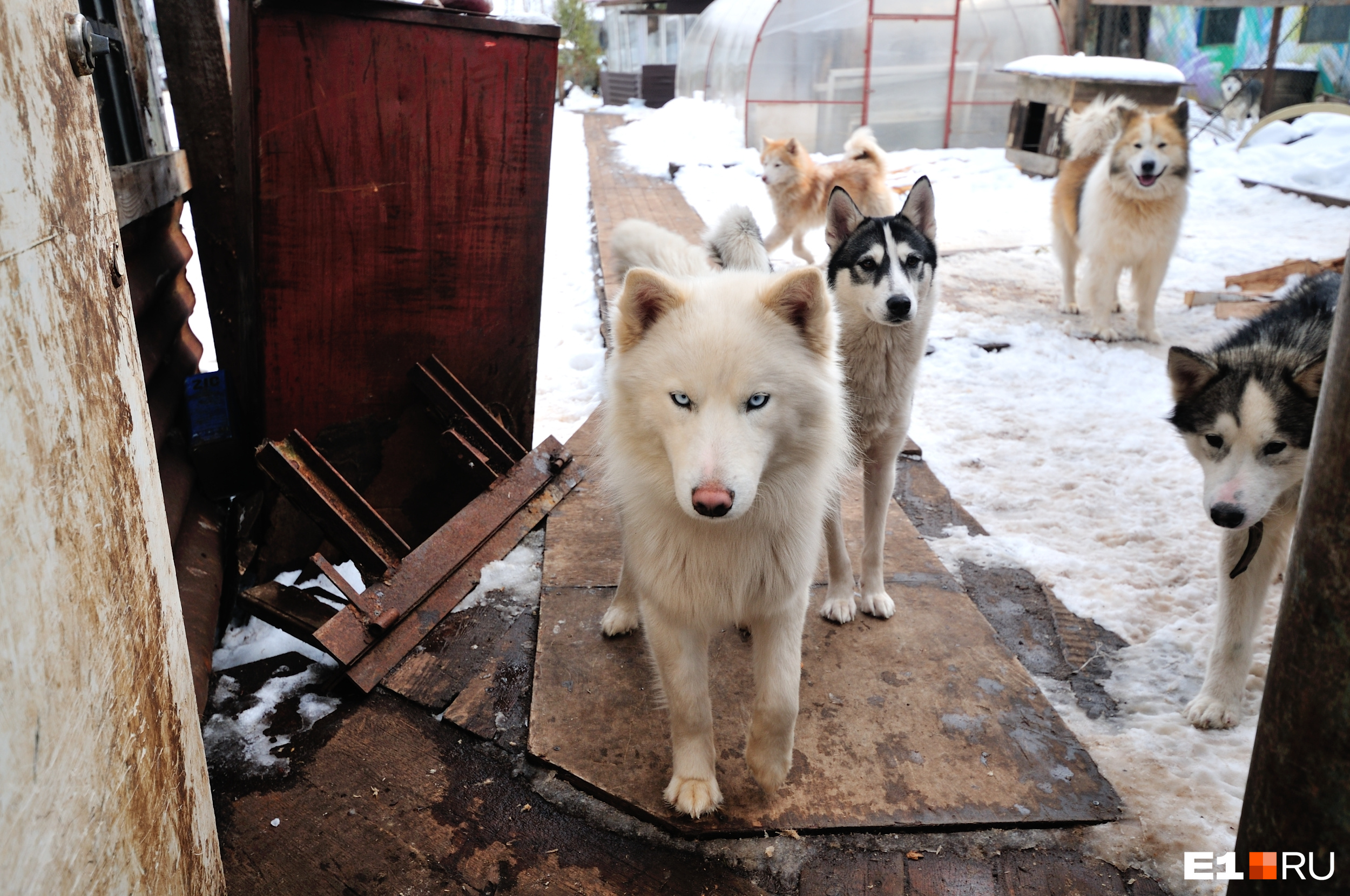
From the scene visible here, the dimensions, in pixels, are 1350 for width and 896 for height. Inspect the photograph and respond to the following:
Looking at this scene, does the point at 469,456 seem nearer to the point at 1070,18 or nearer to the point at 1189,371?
the point at 1189,371

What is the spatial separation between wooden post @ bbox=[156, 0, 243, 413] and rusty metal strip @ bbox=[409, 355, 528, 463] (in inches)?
38.9

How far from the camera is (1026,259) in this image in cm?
852

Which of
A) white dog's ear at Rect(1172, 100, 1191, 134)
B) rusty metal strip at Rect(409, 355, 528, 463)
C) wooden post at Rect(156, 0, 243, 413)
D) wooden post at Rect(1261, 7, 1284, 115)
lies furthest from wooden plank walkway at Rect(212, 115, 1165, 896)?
wooden post at Rect(1261, 7, 1284, 115)

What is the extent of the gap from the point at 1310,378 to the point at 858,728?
1.55 metres

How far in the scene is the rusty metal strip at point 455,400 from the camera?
10.2ft

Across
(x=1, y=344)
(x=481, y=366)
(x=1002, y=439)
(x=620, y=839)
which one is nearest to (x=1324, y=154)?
(x=1002, y=439)

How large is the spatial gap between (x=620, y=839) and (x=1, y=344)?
1657 millimetres

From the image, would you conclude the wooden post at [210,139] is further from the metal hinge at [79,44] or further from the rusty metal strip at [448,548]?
the metal hinge at [79,44]

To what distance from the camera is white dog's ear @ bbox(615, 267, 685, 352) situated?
191 cm

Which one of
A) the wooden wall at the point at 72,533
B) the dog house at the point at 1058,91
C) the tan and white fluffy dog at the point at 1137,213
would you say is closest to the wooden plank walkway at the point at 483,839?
the wooden wall at the point at 72,533

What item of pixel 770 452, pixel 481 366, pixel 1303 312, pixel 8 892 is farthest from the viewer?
pixel 481 366

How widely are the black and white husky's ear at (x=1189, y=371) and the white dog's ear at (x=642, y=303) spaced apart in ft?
5.07

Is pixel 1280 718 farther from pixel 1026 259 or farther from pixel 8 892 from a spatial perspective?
pixel 1026 259

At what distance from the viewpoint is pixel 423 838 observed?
2.04 m
